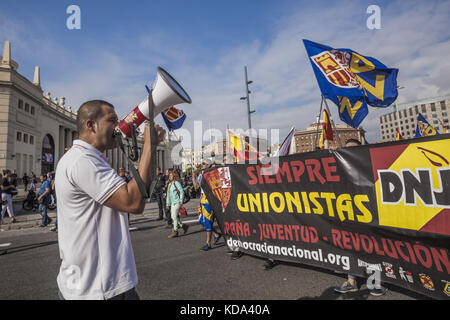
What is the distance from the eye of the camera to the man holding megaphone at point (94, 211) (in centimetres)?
124

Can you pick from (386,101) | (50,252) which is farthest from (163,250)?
(386,101)

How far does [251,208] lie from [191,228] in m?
4.22

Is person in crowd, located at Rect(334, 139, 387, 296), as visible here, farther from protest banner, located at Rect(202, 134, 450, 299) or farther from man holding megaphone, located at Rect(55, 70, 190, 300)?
man holding megaphone, located at Rect(55, 70, 190, 300)

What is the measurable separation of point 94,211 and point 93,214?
0.05 ft

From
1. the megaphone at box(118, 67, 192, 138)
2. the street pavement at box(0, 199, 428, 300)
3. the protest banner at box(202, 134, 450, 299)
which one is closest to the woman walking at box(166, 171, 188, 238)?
the street pavement at box(0, 199, 428, 300)

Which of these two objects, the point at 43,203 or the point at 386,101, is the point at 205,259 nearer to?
the point at 386,101

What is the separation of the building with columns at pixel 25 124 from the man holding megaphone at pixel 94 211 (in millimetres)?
17959

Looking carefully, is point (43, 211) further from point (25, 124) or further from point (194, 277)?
point (25, 124)

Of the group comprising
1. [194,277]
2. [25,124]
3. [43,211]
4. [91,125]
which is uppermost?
[25,124]

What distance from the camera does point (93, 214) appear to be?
1.33 metres

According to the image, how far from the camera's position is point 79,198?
1.30 meters

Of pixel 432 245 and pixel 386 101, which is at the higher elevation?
pixel 386 101

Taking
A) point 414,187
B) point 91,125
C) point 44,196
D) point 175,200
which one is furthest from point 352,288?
point 44,196

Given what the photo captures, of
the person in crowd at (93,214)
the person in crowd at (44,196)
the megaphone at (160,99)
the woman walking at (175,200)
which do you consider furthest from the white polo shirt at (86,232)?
the person in crowd at (44,196)
